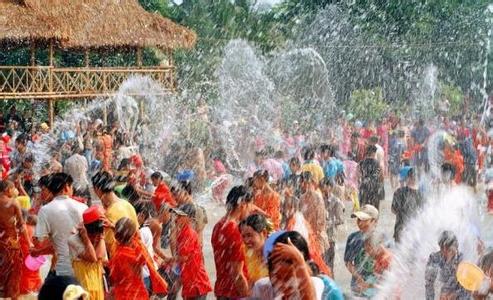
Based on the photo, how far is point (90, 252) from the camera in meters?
6.54

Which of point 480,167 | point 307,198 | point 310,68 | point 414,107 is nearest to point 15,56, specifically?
point 310,68

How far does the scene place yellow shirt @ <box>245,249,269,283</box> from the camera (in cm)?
647

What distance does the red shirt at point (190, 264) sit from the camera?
24.4ft

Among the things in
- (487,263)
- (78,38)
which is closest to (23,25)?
(78,38)

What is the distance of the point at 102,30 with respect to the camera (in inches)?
997

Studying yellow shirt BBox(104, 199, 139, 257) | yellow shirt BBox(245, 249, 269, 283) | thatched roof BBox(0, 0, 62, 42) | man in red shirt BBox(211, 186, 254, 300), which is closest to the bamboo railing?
thatched roof BBox(0, 0, 62, 42)

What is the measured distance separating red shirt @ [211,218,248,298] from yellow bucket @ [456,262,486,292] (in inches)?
66.9

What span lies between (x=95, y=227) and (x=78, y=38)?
18212 mm

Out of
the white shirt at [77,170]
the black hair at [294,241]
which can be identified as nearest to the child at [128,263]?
the black hair at [294,241]

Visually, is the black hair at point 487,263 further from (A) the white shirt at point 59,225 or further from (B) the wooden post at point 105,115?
(B) the wooden post at point 105,115

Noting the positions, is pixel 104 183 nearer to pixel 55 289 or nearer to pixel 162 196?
pixel 162 196

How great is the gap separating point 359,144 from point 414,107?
67.3 feet

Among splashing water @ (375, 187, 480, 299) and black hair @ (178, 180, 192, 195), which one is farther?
black hair @ (178, 180, 192, 195)

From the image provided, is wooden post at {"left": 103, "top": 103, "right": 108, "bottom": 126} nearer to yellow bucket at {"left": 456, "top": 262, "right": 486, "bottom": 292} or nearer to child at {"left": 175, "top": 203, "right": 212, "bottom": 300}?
child at {"left": 175, "top": 203, "right": 212, "bottom": 300}
